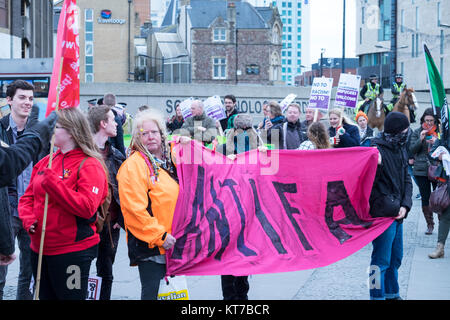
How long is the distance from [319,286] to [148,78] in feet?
258

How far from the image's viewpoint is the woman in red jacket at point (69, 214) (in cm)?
454

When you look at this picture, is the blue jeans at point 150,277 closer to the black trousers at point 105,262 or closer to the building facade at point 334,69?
the black trousers at point 105,262

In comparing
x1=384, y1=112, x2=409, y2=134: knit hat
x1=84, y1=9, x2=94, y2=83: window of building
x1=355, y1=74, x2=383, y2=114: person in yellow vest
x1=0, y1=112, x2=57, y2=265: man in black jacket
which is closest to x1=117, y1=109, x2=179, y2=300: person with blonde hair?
x1=0, y1=112, x2=57, y2=265: man in black jacket

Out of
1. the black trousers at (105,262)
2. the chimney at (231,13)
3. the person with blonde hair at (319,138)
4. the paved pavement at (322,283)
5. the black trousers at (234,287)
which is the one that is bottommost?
the paved pavement at (322,283)

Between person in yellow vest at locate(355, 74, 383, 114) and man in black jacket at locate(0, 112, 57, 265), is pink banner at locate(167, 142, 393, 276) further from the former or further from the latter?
person in yellow vest at locate(355, 74, 383, 114)

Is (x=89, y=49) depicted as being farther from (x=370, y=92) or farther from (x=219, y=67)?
(x=370, y=92)

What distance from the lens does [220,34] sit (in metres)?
82.6

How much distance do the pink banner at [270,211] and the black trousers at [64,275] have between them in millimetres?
763

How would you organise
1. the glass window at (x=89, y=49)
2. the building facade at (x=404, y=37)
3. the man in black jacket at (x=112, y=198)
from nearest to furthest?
1. the man in black jacket at (x=112, y=198)
2. the building facade at (x=404, y=37)
3. the glass window at (x=89, y=49)

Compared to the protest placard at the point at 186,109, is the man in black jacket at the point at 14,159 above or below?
below

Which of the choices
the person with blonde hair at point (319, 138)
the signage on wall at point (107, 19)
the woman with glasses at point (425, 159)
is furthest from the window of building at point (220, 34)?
the person with blonde hair at point (319, 138)

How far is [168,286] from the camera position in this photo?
5.00m

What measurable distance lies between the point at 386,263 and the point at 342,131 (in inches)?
146

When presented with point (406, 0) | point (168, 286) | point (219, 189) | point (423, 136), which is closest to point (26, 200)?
point (168, 286)
